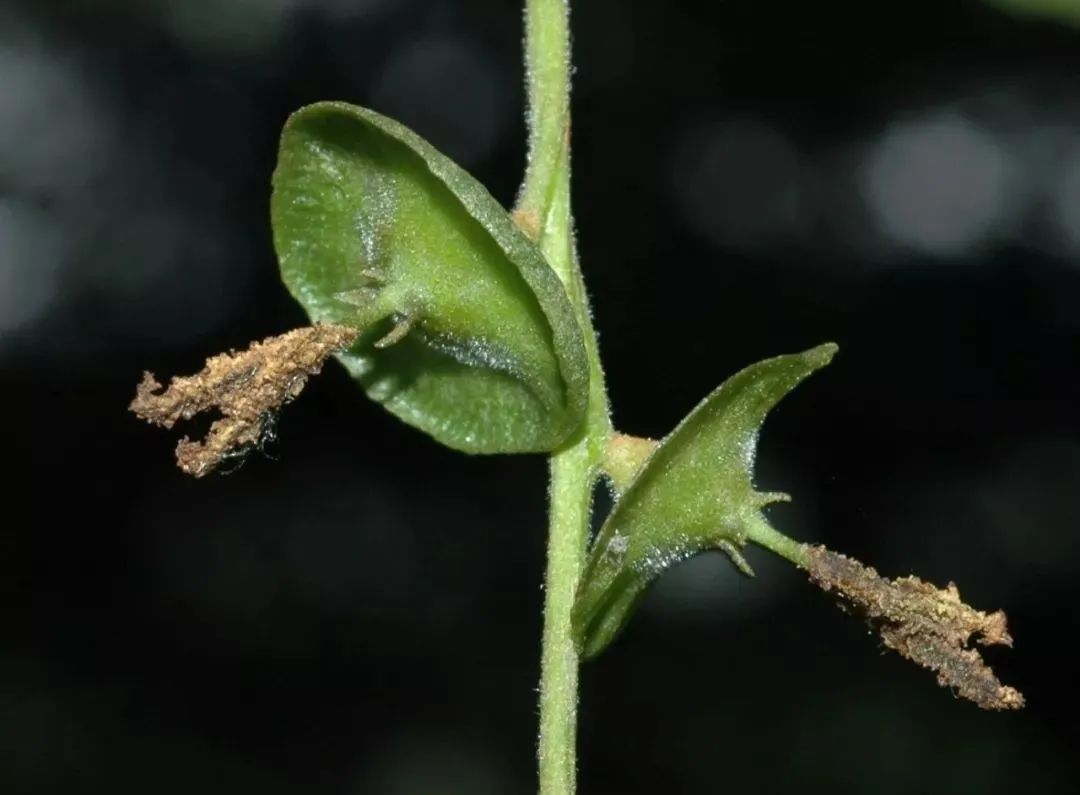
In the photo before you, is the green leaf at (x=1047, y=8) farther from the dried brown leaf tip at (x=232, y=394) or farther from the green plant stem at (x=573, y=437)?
the dried brown leaf tip at (x=232, y=394)

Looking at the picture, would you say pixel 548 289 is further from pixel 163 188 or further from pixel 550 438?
pixel 163 188

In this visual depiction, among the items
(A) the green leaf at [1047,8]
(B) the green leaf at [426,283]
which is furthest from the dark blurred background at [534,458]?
(B) the green leaf at [426,283]

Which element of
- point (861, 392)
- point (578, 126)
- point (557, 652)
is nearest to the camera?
point (557, 652)

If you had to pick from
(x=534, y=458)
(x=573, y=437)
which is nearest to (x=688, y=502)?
(x=573, y=437)

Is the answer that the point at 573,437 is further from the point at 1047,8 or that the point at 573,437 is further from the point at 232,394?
the point at 1047,8

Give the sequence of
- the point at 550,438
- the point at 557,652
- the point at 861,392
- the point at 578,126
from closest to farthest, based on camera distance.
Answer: the point at 557,652
the point at 550,438
the point at 861,392
the point at 578,126

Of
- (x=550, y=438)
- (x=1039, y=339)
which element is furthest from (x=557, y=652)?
(x=1039, y=339)

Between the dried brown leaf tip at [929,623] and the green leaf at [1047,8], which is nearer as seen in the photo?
the dried brown leaf tip at [929,623]
